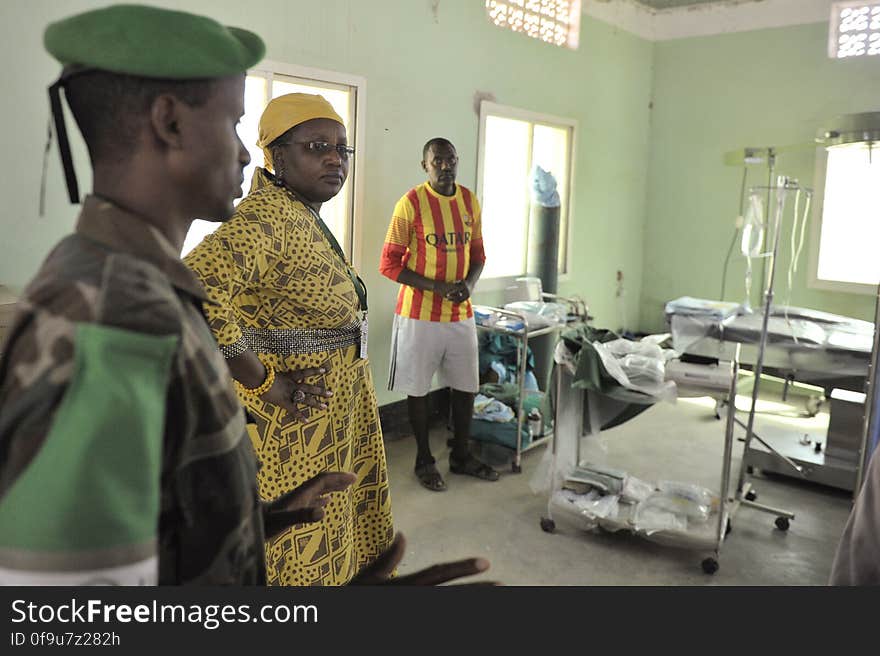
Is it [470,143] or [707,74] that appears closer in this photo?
[470,143]

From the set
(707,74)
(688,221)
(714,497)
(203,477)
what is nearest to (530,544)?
(714,497)

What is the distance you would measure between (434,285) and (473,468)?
1.05 metres

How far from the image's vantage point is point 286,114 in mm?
1867

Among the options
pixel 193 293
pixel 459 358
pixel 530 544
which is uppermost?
pixel 193 293

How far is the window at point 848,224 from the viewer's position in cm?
543

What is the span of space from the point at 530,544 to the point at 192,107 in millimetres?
2733

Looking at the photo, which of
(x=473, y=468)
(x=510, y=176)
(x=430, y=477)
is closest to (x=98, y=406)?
(x=430, y=477)

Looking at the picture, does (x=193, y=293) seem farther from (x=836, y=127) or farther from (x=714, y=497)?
(x=836, y=127)

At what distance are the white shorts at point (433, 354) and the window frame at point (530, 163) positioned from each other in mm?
1183

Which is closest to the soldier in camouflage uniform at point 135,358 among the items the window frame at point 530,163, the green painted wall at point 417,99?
the green painted wall at point 417,99

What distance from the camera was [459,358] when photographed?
12.3 ft

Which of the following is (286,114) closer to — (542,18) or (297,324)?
(297,324)

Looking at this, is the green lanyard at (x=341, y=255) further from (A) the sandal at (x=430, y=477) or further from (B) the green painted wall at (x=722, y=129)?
(B) the green painted wall at (x=722, y=129)

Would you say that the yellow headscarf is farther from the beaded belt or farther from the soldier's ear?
the soldier's ear
